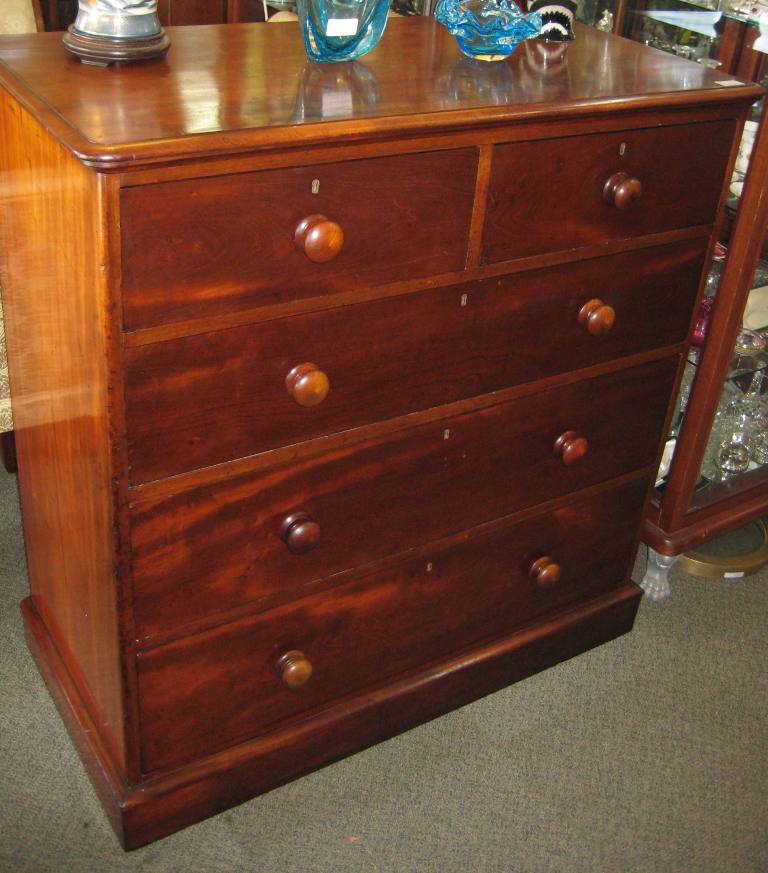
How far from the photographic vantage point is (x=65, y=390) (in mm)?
1416

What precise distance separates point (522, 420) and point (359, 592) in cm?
37

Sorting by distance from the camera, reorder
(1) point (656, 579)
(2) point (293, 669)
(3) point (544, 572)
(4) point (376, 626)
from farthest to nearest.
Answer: (1) point (656, 579)
(3) point (544, 572)
(4) point (376, 626)
(2) point (293, 669)

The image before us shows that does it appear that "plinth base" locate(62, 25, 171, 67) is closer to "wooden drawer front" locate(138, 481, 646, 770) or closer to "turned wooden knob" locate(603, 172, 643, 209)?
"turned wooden knob" locate(603, 172, 643, 209)

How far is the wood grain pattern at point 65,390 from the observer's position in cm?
124

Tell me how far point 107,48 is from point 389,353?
0.53m

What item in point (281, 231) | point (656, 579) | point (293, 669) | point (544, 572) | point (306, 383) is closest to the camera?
point (281, 231)

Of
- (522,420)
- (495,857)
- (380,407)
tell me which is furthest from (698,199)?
(495,857)

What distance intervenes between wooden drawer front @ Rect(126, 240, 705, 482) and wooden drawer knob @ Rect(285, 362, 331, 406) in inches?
0.4

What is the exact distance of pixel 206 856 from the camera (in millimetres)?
1637

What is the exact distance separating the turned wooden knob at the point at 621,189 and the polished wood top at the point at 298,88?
0.35ft

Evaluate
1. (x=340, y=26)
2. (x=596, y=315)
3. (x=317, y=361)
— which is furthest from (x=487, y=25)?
(x=317, y=361)

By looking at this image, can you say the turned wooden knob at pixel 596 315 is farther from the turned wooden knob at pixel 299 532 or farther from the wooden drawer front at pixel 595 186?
the turned wooden knob at pixel 299 532

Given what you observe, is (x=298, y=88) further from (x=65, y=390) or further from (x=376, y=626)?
(x=376, y=626)

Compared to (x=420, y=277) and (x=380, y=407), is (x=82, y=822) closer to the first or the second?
(x=380, y=407)
